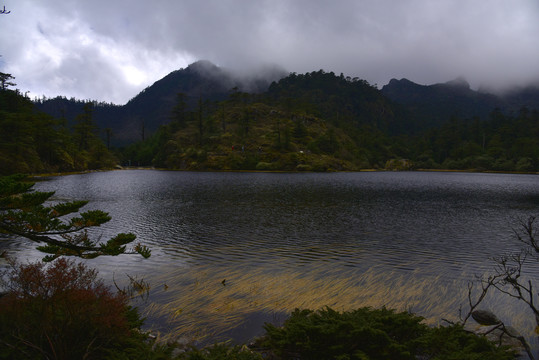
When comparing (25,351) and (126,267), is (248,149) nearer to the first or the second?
(126,267)

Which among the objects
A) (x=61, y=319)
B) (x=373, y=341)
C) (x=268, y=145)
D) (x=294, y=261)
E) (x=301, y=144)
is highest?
(x=301, y=144)

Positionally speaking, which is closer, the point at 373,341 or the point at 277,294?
the point at 373,341

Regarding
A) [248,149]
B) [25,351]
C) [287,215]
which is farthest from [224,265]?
[248,149]

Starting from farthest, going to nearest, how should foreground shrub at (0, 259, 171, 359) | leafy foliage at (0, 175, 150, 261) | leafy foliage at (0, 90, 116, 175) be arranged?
Result: leafy foliage at (0, 90, 116, 175) → leafy foliage at (0, 175, 150, 261) → foreground shrub at (0, 259, 171, 359)

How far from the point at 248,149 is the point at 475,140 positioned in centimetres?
13995

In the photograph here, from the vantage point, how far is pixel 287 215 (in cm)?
3144

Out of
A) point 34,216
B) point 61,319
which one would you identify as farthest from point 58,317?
point 34,216

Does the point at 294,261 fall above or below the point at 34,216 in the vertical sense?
below

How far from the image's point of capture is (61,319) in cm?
647

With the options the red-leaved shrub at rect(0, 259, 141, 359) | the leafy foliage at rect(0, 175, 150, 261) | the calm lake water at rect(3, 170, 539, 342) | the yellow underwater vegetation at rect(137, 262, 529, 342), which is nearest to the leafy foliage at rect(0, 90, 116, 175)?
the calm lake water at rect(3, 170, 539, 342)

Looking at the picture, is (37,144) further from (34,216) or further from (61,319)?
(61,319)

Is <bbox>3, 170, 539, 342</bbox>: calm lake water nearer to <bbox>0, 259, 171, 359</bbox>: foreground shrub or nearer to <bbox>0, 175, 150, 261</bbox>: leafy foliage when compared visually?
<bbox>0, 259, 171, 359</bbox>: foreground shrub

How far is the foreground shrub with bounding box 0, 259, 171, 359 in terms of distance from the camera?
6160mm

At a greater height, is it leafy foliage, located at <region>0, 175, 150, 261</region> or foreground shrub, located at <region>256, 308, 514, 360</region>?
leafy foliage, located at <region>0, 175, 150, 261</region>
